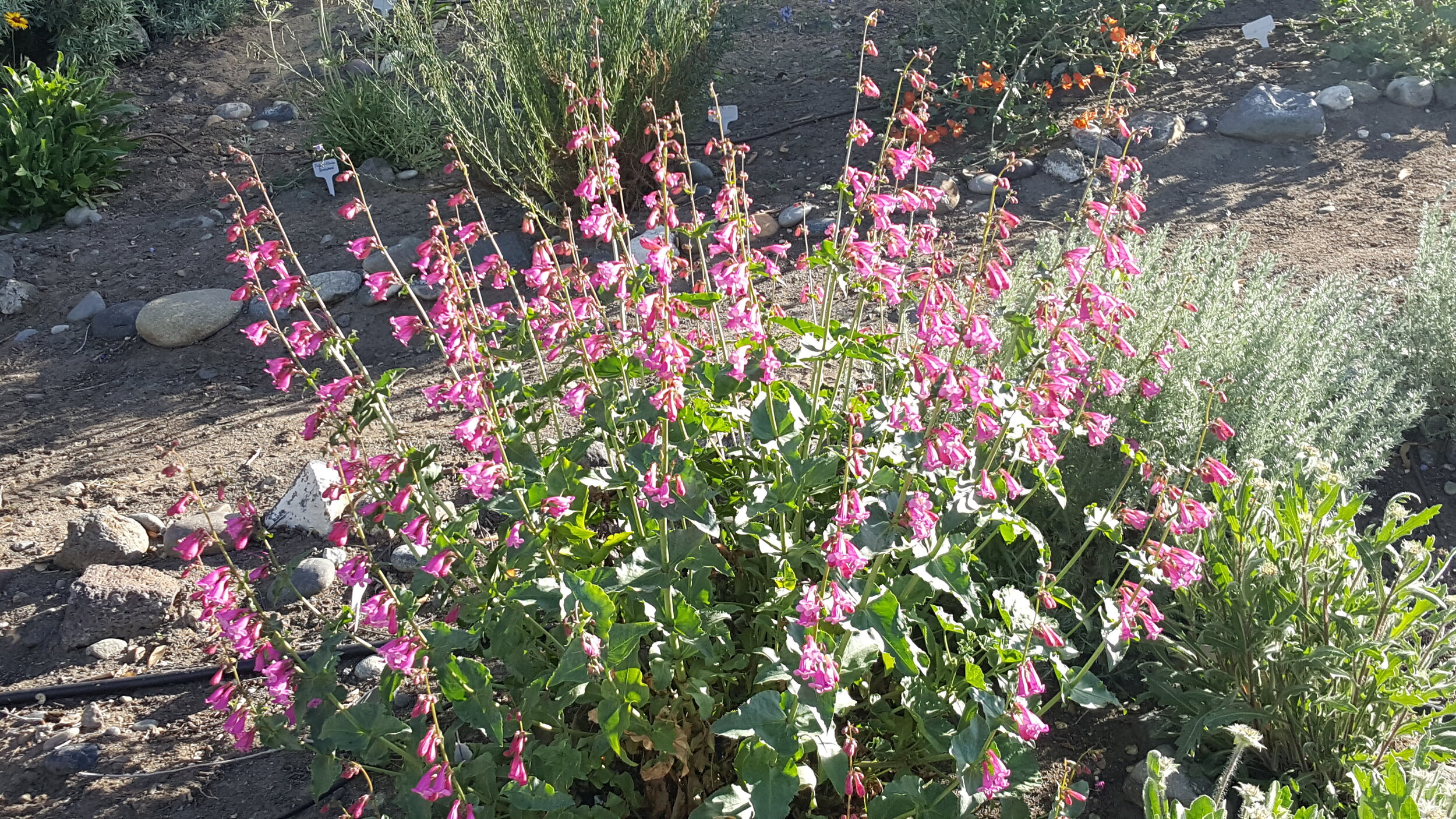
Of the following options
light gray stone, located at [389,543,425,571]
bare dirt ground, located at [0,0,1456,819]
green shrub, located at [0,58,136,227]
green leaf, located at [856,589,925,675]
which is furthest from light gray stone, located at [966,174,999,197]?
green shrub, located at [0,58,136,227]

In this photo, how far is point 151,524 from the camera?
3680mm

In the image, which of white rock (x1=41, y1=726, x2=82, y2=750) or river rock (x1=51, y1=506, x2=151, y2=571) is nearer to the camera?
white rock (x1=41, y1=726, x2=82, y2=750)

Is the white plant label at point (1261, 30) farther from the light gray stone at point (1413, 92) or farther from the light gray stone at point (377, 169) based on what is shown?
the light gray stone at point (377, 169)

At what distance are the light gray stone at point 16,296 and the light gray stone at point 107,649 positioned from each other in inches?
112

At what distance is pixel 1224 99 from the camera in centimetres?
602

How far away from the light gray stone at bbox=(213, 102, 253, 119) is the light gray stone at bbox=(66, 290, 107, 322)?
2.30 meters

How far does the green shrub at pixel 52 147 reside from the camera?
5828mm

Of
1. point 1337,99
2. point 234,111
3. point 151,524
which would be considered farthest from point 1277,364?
point 234,111

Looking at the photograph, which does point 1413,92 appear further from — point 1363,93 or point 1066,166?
point 1066,166

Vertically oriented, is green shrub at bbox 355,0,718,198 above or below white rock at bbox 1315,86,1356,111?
above

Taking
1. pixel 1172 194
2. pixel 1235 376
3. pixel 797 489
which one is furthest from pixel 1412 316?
pixel 797 489

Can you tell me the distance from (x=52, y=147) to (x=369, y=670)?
4.58 m

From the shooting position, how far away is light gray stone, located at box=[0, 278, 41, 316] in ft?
17.0

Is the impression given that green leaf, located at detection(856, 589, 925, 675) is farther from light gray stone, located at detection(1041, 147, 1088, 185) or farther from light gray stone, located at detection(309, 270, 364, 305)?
light gray stone, located at detection(1041, 147, 1088, 185)
